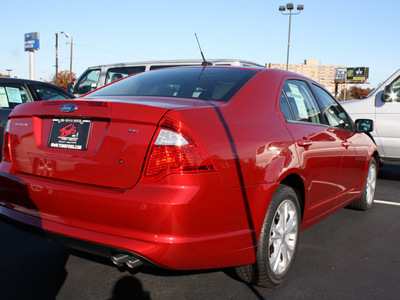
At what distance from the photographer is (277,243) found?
3.20m

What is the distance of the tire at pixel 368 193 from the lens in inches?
213

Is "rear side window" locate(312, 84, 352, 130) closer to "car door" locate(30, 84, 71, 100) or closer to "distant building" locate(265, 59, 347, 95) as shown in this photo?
"car door" locate(30, 84, 71, 100)

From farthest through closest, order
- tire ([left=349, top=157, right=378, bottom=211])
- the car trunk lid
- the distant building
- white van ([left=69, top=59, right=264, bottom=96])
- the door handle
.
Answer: the distant building < white van ([left=69, top=59, right=264, bottom=96]) < tire ([left=349, top=157, right=378, bottom=211]) < the door handle < the car trunk lid

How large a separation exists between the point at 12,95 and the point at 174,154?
5.39 meters

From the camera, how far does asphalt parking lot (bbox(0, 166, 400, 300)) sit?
3.01 m

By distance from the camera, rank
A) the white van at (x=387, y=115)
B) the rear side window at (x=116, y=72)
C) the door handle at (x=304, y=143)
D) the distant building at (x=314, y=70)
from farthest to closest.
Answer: the distant building at (x=314, y=70) < the rear side window at (x=116, y=72) < the white van at (x=387, y=115) < the door handle at (x=304, y=143)

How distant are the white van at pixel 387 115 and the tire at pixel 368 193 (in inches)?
86.9

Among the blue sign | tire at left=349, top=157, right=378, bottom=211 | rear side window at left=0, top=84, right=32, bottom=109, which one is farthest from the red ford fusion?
the blue sign

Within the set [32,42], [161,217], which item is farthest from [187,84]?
[32,42]

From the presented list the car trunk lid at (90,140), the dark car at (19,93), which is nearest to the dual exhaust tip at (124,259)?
the car trunk lid at (90,140)

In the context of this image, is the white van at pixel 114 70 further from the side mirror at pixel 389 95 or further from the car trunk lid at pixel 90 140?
the car trunk lid at pixel 90 140

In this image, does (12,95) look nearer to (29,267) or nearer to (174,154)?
(29,267)

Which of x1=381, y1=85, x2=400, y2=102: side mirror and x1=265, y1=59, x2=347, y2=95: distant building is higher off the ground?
x1=265, y1=59, x2=347, y2=95: distant building

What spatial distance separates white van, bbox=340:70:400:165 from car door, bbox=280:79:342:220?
13.0ft
